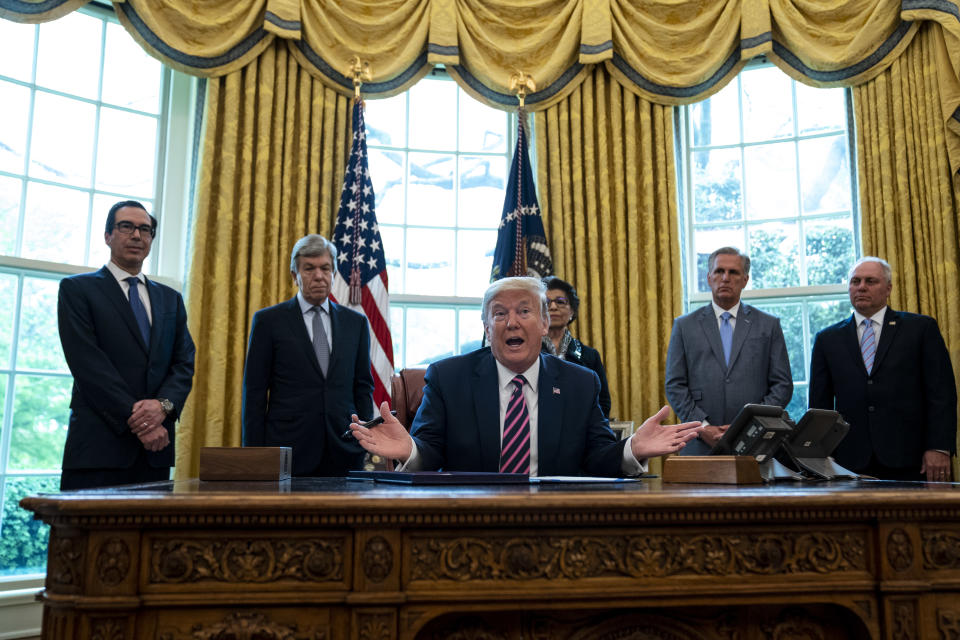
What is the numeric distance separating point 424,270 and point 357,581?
12.3 ft

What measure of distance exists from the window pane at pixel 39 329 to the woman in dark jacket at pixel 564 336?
2389 mm

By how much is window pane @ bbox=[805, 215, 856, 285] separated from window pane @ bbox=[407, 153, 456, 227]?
88.0 inches

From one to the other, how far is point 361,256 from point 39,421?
1784 millimetres

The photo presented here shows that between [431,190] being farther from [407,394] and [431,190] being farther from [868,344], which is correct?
[868,344]

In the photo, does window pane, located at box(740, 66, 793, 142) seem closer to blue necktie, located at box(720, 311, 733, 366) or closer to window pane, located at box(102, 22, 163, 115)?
blue necktie, located at box(720, 311, 733, 366)

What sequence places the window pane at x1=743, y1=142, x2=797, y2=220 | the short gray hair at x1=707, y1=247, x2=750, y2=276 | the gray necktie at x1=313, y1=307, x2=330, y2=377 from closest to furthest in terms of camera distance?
the gray necktie at x1=313, y1=307, x2=330, y2=377 < the short gray hair at x1=707, y1=247, x2=750, y2=276 < the window pane at x1=743, y1=142, x2=797, y2=220

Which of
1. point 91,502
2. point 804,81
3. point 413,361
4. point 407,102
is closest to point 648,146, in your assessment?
point 804,81

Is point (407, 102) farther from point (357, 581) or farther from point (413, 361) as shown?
point (357, 581)

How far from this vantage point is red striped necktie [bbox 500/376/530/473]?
7.66 feet

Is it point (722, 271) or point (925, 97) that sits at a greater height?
point (925, 97)

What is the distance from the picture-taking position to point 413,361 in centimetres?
489

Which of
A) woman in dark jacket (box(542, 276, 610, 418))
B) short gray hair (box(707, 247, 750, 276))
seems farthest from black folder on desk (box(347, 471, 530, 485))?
short gray hair (box(707, 247, 750, 276))

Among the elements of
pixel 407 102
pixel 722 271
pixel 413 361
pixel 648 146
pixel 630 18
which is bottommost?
pixel 413 361

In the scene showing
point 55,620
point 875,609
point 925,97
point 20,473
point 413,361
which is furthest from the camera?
point 413,361
